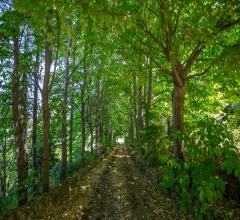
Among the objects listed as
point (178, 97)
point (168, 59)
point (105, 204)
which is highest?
point (168, 59)

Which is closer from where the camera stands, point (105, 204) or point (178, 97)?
point (178, 97)

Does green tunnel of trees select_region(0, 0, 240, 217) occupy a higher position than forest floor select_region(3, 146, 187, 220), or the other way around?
green tunnel of trees select_region(0, 0, 240, 217)

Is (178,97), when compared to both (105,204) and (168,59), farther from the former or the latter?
(105,204)

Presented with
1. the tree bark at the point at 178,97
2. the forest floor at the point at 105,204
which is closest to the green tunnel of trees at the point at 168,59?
the tree bark at the point at 178,97

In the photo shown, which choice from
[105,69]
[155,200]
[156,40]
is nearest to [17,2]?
[156,40]

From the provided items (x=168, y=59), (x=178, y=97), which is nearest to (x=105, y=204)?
(x=178, y=97)

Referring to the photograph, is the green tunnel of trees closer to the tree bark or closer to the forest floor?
the tree bark

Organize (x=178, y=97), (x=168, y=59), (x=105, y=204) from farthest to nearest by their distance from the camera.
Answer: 1. (x=105, y=204)
2. (x=178, y=97)
3. (x=168, y=59)

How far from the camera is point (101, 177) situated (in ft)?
58.2

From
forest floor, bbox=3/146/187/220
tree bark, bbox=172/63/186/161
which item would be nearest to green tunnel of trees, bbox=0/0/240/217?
tree bark, bbox=172/63/186/161

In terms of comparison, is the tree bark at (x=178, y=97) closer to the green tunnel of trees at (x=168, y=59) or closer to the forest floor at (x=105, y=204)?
the green tunnel of trees at (x=168, y=59)

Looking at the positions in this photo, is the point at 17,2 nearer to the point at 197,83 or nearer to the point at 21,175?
the point at 21,175

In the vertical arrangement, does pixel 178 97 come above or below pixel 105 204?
above

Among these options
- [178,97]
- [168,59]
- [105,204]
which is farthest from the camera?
[105,204]
